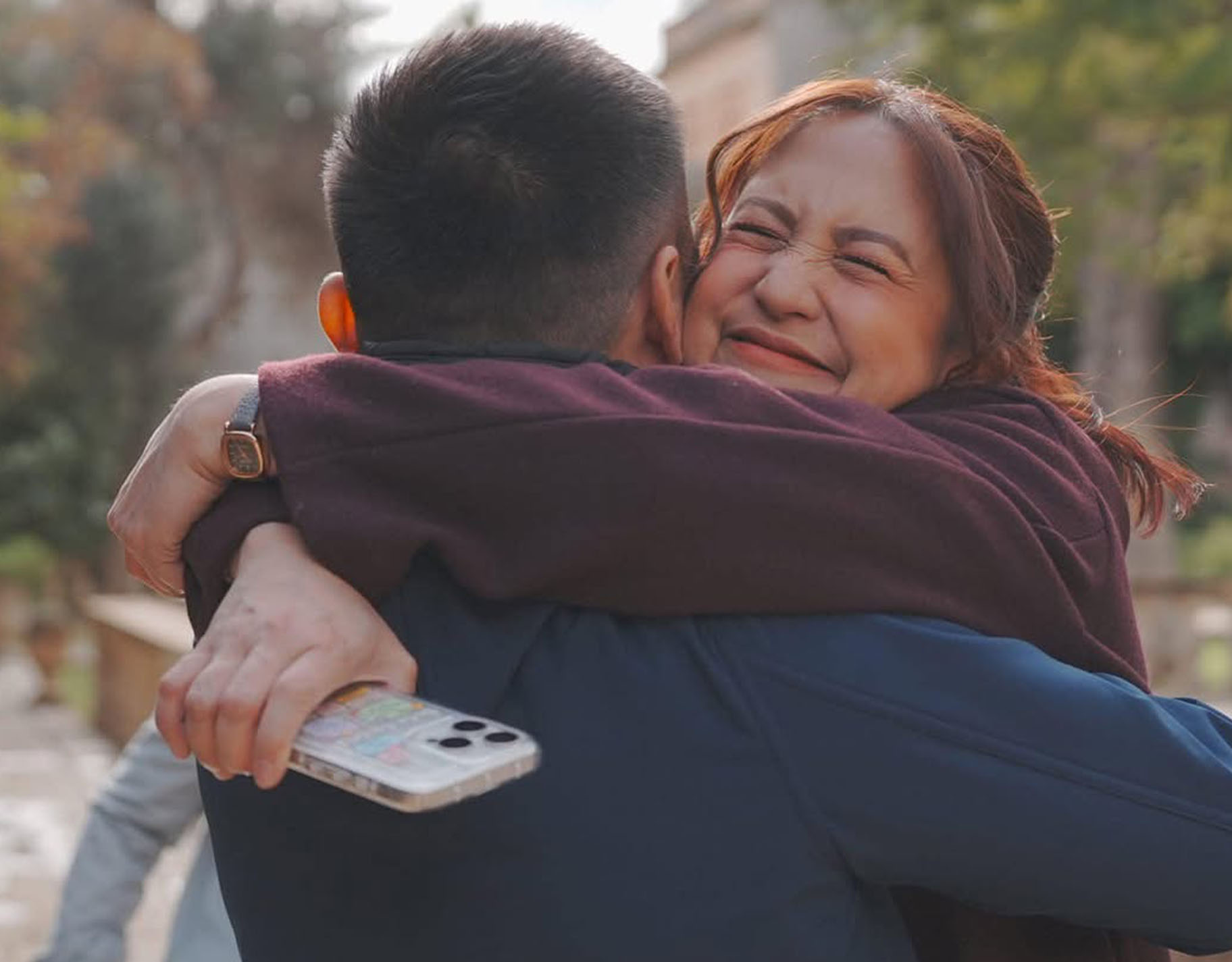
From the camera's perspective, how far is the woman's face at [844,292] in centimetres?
180

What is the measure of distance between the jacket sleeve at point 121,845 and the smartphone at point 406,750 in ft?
6.14

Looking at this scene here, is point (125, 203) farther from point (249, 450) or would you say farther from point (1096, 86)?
point (249, 450)

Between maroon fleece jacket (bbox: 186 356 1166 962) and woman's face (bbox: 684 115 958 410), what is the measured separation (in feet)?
0.98

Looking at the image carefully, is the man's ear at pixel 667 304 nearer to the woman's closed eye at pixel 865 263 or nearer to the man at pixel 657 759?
the man at pixel 657 759

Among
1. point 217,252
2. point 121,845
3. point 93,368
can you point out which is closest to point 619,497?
point 121,845

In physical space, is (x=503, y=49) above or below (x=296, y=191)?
above

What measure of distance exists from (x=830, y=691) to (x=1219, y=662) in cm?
1414

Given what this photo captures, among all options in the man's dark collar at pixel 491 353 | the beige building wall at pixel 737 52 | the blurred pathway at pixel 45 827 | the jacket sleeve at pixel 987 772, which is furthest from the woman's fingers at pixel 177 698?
the beige building wall at pixel 737 52

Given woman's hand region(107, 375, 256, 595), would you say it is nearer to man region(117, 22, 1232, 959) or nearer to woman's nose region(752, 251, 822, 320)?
man region(117, 22, 1232, 959)

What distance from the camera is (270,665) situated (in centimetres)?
134

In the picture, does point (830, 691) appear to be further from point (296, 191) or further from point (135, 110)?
point (296, 191)

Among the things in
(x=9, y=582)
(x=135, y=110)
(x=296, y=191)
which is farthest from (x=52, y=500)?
(x=296, y=191)

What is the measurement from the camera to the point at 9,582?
21.4m

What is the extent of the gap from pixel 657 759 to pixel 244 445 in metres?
0.42
